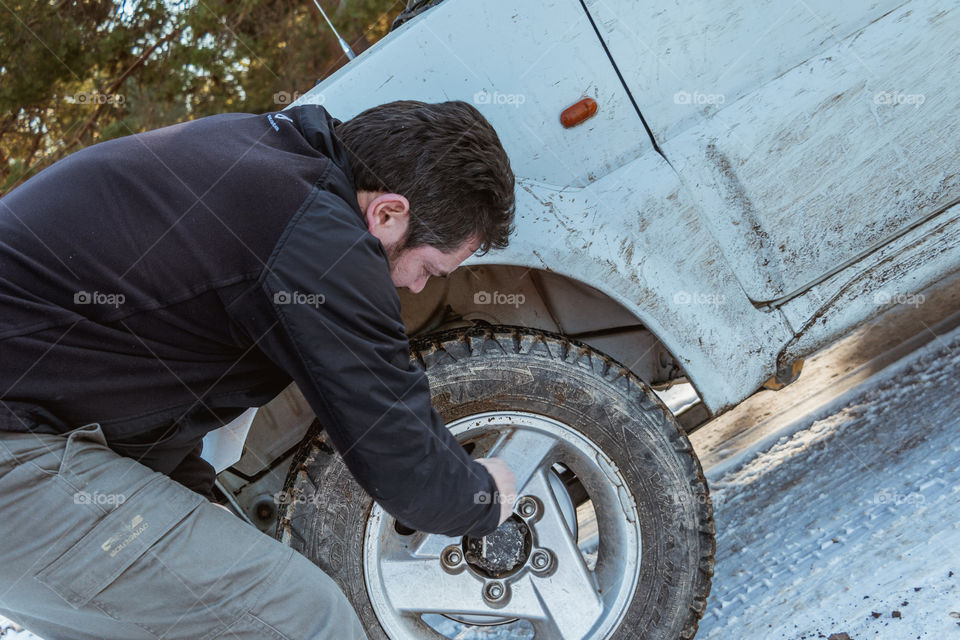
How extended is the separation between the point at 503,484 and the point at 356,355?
578mm

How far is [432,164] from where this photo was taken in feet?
5.70

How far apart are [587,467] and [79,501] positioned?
131 centimetres

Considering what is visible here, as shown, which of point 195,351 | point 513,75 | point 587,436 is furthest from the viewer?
point 587,436

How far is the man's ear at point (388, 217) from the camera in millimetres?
1721

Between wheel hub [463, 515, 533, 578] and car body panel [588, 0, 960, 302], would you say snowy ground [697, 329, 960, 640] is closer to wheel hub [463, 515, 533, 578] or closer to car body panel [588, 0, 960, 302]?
wheel hub [463, 515, 533, 578]

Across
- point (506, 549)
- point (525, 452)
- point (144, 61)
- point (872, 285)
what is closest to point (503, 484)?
point (525, 452)

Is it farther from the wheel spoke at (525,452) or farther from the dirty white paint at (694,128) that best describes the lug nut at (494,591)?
the dirty white paint at (694,128)

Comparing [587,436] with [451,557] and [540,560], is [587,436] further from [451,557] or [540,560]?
[451,557]

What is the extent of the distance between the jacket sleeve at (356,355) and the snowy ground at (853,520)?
129cm

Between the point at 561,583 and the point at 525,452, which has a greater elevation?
the point at 525,452

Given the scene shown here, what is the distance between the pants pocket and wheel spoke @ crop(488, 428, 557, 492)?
0.99 meters

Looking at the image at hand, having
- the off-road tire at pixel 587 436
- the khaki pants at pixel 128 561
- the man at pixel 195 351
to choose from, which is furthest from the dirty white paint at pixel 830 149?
the khaki pants at pixel 128 561

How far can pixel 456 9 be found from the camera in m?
2.13

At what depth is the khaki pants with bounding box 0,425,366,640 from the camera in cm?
155
